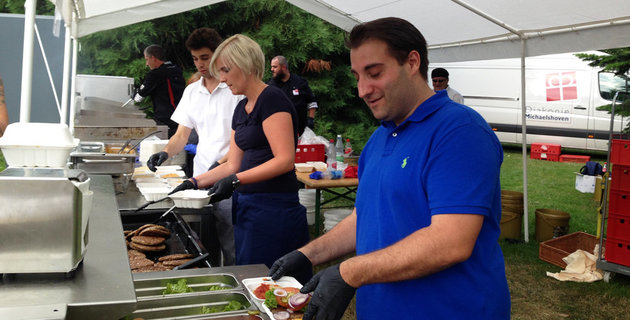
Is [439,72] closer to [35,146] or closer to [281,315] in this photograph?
[281,315]

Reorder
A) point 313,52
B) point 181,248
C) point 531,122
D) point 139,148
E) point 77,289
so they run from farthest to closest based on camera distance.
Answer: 1. point 531,122
2. point 313,52
3. point 139,148
4. point 181,248
5. point 77,289

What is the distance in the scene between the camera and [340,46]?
12445 millimetres

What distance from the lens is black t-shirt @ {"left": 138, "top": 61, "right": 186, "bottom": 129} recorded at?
25.0 ft

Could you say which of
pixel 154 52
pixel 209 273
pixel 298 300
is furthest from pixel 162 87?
pixel 298 300

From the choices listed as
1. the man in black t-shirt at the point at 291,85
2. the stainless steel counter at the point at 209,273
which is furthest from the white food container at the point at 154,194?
the man in black t-shirt at the point at 291,85

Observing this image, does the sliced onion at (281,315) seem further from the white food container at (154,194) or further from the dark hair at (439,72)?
the dark hair at (439,72)

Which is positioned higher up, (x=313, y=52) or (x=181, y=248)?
(x=313, y=52)

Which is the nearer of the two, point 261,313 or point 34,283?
point 34,283

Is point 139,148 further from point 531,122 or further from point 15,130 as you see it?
point 531,122

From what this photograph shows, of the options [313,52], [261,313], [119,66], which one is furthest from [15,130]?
[313,52]

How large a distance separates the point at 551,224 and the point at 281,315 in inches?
209

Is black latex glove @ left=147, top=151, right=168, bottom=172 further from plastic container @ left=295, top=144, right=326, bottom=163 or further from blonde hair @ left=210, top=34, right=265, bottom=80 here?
plastic container @ left=295, top=144, right=326, bottom=163

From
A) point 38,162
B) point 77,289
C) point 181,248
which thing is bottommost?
point 181,248

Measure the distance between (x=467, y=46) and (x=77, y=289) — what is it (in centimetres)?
595
